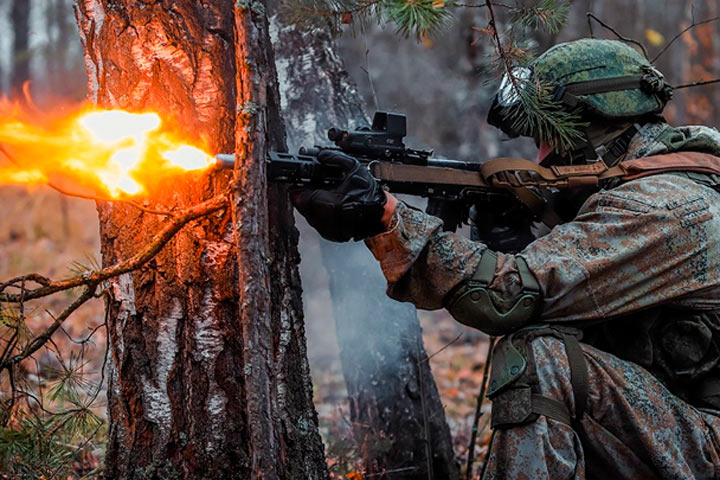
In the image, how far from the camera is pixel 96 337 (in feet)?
21.5

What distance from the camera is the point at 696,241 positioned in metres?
2.68

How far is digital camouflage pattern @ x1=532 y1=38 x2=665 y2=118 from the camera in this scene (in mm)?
3014

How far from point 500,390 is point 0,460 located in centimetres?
192


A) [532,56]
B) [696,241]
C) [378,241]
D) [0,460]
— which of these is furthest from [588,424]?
[0,460]

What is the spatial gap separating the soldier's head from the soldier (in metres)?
0.23

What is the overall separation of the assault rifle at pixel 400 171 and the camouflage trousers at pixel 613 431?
0.75m

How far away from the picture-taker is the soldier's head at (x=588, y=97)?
3006 mm

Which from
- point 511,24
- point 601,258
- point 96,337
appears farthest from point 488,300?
point 96,337

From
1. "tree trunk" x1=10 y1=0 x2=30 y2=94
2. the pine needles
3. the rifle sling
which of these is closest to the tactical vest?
the rifle sling

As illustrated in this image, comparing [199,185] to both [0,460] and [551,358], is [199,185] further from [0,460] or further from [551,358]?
[551,358]

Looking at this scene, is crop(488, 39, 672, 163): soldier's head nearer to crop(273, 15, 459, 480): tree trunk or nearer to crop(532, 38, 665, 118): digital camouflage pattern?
crop(532, 38, 665, 118): digital camouflage pattern

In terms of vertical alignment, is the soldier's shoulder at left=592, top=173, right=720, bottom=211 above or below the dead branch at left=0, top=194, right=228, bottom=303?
above

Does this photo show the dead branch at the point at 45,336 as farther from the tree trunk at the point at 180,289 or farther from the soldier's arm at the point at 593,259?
the soldier's arm at the point at 593,259

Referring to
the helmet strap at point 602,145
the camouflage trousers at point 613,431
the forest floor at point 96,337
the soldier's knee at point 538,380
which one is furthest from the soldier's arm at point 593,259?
the forest floor at point 96,337
